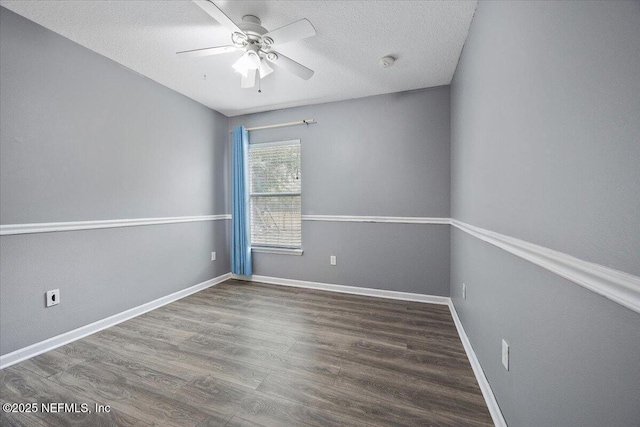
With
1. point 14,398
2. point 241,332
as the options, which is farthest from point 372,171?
point 14,398

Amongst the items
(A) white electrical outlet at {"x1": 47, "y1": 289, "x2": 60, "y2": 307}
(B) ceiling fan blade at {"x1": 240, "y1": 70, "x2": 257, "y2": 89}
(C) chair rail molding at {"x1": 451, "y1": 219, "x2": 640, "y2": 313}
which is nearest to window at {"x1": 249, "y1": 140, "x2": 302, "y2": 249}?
(B) ceiling fan blade at {"x1": 240, "y1": 70, "x2": 257, "y2": 89}

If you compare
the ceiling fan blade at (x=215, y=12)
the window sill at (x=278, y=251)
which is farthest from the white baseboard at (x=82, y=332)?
the ceiling fan blade at (x=215, y=12)

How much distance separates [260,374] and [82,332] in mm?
1692

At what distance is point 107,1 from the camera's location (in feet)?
5.05

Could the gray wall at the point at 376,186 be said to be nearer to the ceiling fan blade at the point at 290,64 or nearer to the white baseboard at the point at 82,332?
the ceiling fan blade at the point at 290,64

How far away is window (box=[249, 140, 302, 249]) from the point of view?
3289 mm

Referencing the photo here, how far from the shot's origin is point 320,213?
10.4 feet

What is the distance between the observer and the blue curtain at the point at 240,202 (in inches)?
133

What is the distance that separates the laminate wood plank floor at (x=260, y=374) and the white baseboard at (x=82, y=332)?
7 cm

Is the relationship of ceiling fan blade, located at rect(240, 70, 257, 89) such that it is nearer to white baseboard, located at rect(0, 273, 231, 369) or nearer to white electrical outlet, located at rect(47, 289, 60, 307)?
white electrical outlet, located at rect(47, 289, 60, 307)

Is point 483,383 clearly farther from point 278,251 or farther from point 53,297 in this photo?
point 53,297

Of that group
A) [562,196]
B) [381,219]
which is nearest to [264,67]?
[381,219]

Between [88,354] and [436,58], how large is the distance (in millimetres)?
3696

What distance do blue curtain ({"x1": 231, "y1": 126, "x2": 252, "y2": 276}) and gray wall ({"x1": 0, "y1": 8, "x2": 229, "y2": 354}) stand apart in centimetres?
55
